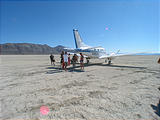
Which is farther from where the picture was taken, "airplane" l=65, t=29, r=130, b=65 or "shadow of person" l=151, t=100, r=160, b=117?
"airplane" l=65, t=29, r=130, b=65

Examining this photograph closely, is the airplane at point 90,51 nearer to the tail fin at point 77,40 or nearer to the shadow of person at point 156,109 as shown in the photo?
the tail fin at point 77,40

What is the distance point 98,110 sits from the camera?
2.83 metres

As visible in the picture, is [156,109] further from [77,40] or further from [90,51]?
[77,40]

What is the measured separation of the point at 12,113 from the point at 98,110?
2846 millimetres

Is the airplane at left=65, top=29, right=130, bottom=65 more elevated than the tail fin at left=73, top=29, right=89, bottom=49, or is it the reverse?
the tail fin at left=73, top=29, right=89, bottom=49

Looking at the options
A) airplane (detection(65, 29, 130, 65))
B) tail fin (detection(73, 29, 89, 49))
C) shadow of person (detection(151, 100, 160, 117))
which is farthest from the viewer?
tail fin (detection(73, 29, 89, 49))

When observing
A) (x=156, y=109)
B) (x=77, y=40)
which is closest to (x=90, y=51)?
(x=77, y=40)

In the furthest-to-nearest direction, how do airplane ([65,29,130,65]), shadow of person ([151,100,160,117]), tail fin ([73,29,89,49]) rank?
tail fin ([73,29,89,49]), airplane ([65,29,130,65]), shadow of person ([151,100,160,117])

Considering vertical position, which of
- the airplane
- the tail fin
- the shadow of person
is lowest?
the shadow of person

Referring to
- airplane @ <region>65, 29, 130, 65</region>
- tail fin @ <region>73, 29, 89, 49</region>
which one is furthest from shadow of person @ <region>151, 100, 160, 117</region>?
tail fin @ <region>73, 29, 89, 49</region>

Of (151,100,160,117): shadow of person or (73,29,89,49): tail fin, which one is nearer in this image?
(151,100,160,117): shadow of person

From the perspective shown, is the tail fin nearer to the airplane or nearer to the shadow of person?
the airplane

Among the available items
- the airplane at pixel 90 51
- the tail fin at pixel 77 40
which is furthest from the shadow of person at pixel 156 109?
the tail fin at pixel 77 40

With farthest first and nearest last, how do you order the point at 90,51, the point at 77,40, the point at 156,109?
1. the point at 77,40
2. the point at 90,51
3. the point at 156,109
